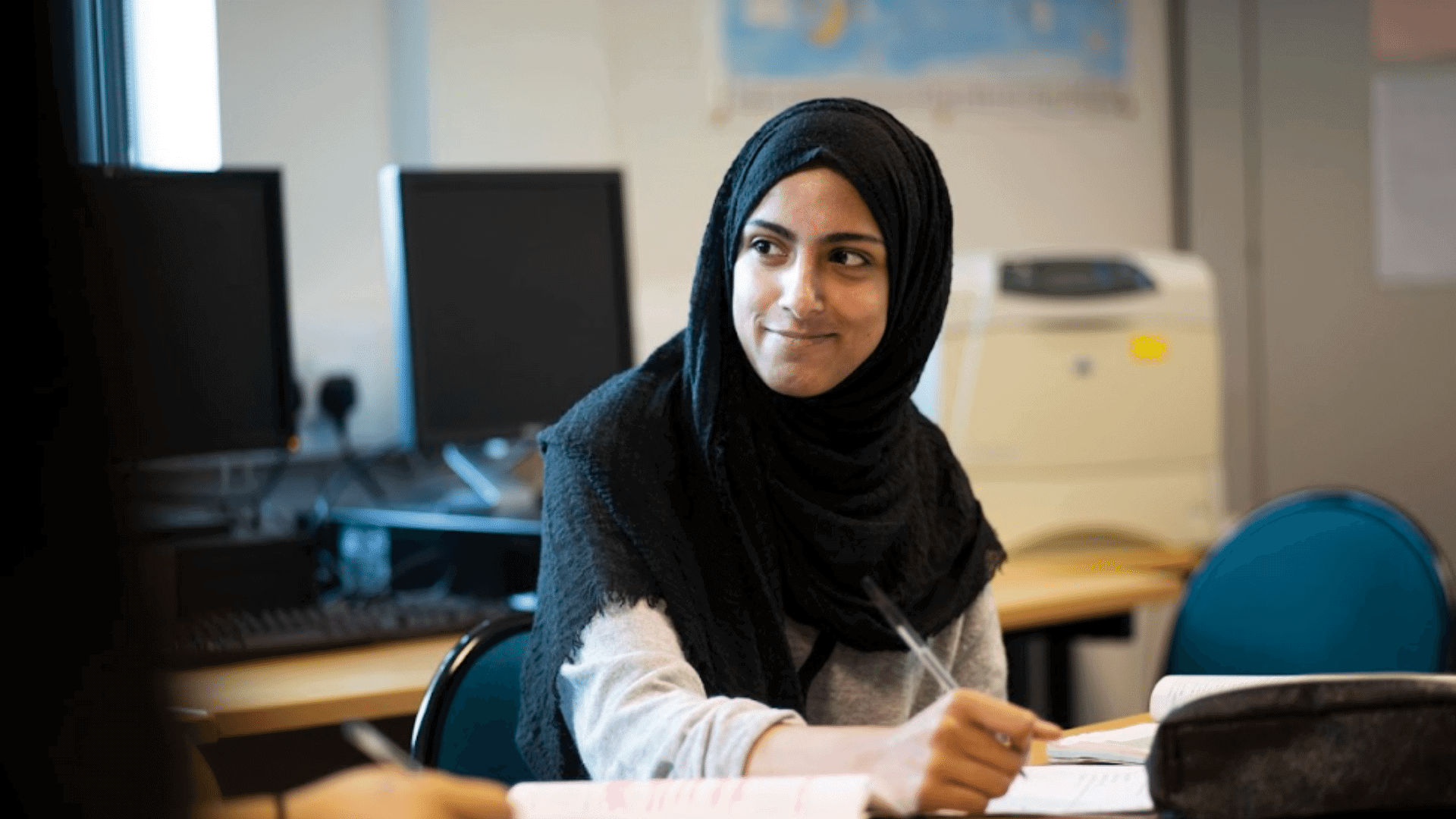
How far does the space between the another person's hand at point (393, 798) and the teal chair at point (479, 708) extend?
0.68 m

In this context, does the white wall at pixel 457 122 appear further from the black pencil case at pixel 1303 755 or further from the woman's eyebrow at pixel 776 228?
the black pencil case at pixel 1303 755

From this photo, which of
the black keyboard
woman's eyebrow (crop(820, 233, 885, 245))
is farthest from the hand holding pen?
the black keyboard

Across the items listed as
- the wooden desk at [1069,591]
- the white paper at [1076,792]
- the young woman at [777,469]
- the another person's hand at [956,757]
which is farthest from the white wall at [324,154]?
the another person's hand at [956,757]

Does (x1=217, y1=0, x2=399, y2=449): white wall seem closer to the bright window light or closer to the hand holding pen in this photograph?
the bright window light

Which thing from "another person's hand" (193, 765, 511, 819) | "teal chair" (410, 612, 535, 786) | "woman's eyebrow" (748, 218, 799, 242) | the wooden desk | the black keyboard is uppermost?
"woman's eyebrow" (748, 218, 799, 242)

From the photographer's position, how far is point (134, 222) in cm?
28

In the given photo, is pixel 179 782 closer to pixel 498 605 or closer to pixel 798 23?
pixel 498 605

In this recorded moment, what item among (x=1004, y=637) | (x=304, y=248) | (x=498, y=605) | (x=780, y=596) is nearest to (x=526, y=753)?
(x=780, y=596)

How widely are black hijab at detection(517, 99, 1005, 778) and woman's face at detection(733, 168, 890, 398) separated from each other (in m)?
0.02

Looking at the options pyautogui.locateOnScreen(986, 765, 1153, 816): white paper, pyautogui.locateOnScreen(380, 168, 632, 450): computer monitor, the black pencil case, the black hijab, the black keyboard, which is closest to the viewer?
the black pencil case

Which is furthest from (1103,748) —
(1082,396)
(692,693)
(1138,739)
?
(1082,396)

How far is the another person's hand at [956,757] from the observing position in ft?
2.78

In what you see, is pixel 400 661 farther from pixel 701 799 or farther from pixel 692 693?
pixel 701 799

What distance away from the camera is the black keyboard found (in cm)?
192
